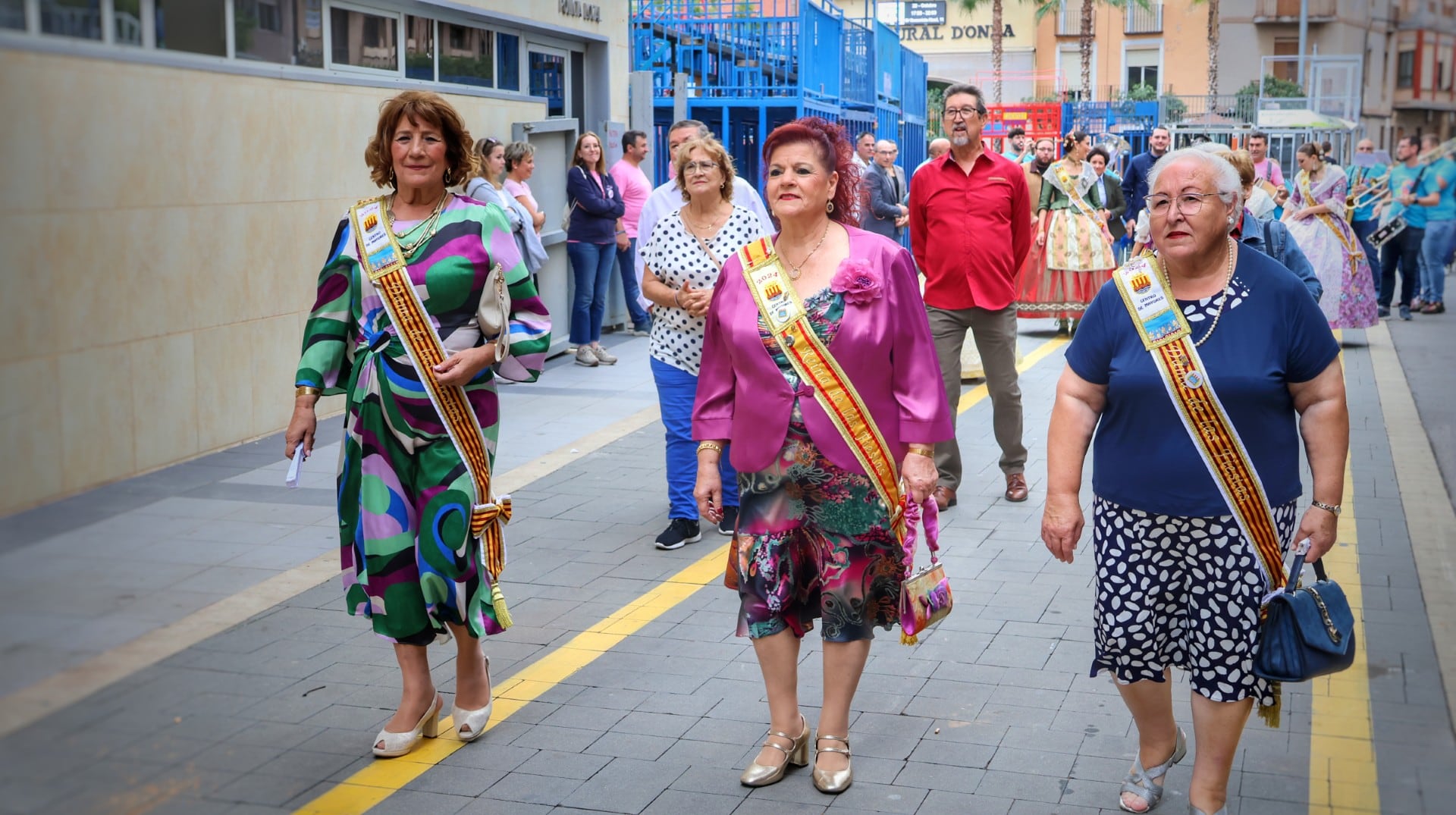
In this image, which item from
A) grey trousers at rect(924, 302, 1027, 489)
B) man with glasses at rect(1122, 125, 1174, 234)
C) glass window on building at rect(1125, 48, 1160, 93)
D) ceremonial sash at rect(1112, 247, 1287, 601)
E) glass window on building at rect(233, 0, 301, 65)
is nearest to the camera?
glass window on building at rect(233, 0, 301, 65)

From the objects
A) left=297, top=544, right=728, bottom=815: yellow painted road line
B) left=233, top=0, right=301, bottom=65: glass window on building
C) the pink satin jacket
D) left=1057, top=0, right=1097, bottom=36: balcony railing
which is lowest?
left=297, top=544, right=728, bottom=815: yellow painted road line

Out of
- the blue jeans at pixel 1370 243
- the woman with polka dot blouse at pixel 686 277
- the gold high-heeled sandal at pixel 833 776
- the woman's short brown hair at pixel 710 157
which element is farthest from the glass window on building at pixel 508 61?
the blue jeans at pixel 1370 243

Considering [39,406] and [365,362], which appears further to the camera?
[365,362]

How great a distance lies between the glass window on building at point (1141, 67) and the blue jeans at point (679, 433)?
2847 cm

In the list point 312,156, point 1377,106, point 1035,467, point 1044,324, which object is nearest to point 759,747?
point 1377,106

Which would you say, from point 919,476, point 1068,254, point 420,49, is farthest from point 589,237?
point 919,476

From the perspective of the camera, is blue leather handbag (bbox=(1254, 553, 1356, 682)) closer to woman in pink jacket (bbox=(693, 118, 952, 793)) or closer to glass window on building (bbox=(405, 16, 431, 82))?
woman in pink jacket (bbox=(693, 118, 952, 793))

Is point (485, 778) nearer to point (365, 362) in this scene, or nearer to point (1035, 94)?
point (365, 362)

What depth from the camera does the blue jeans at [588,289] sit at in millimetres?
12688

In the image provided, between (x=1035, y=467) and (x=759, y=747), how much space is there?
4.50 metres

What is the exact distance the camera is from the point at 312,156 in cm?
928

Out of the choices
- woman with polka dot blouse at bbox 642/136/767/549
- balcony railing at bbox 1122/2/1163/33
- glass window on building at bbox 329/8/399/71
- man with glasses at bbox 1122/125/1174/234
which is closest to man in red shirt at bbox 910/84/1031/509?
woman with polka dot blouse at bbox 642/136/767/549

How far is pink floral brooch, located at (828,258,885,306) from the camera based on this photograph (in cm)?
406

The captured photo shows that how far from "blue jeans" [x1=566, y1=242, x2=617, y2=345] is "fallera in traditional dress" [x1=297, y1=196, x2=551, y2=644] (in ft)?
27.0
